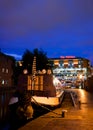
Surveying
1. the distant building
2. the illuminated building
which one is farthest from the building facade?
the distant building

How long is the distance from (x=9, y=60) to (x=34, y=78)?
2627 inches

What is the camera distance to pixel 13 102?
20.9 meters

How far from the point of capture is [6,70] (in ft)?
284

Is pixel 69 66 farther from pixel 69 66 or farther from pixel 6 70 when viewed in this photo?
pixel 6 70

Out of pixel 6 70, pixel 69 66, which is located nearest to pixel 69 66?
A: pixel 69 66

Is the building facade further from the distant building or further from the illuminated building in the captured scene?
the distant building

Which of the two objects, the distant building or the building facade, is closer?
the distant building

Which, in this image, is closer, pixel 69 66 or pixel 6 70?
pixel 6 70

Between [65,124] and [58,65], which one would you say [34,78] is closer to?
[65,124]

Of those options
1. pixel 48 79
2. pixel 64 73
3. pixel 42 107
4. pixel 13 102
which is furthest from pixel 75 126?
pixel 64 73

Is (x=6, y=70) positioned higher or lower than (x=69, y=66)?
lower

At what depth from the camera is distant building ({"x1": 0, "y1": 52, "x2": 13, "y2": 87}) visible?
82.8m

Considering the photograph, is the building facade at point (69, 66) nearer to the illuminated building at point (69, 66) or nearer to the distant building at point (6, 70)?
the illuminated building at point (69, 66)

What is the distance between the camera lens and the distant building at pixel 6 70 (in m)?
82.8
